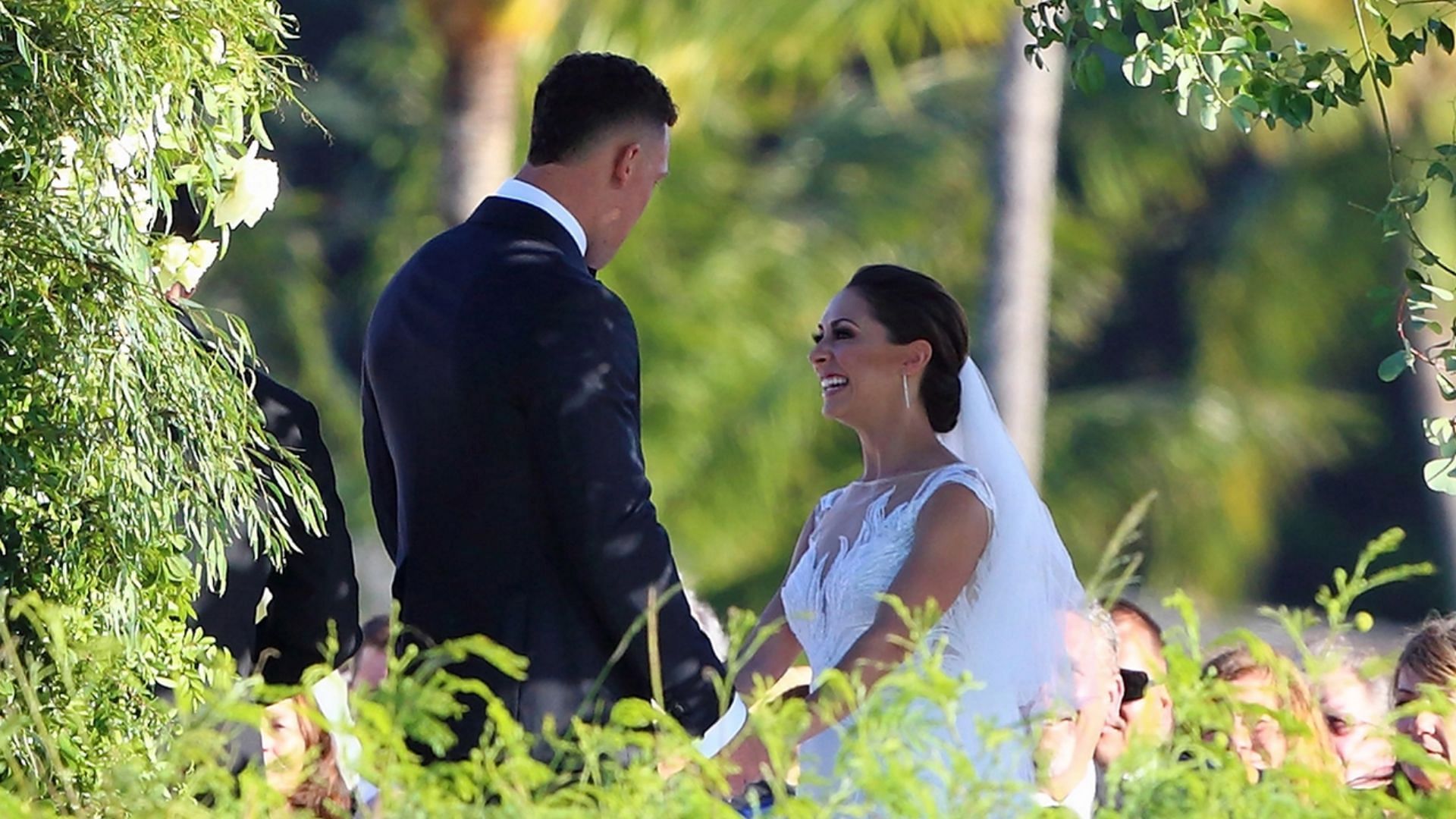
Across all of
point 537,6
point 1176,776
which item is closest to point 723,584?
point 537,6

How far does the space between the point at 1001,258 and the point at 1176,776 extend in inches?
486

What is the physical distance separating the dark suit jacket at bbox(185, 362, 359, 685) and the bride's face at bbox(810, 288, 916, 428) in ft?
3.37

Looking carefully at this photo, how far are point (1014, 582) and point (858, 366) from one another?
0.54m

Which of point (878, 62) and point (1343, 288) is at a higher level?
point (878, 62)

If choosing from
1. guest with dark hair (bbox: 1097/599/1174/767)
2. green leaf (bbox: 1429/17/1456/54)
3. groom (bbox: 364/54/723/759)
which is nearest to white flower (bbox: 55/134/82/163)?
groom (bbox: 364/54/723/759)

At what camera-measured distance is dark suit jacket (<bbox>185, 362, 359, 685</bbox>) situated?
13.2 ft

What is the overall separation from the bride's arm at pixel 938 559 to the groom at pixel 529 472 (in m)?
0.60

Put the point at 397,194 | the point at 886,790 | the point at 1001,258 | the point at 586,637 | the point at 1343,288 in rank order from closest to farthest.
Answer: the point at 886,790 → the point at 586,637 → the point at 1001,258 → the point at 397,194 → the point at 1343,288

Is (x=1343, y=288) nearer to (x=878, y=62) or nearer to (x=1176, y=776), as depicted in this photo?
(x=878, y=62)

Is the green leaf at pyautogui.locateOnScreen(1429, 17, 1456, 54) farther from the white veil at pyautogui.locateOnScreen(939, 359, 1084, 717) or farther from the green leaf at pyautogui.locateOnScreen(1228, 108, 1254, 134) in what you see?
the white veil at pyautogui.locateOnScreen(939, 359, 1084, 717)

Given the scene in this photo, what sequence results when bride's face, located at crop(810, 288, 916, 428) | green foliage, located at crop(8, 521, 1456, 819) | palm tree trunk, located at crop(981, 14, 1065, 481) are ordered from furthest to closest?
palm tree trunk, located at crop(981, 14, 1065, 481)
bride's face, located at crop(810, 288, 916, 428)
green foliage, located at crop(8, 521, 1456, 819)

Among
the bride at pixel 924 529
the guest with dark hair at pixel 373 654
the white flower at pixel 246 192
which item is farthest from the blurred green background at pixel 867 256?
the white flower at pixel 246 192

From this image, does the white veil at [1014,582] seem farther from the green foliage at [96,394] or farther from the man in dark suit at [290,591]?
the green foliage at [96,394]

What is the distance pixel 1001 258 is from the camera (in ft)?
47.9
